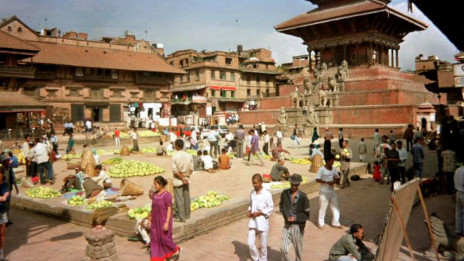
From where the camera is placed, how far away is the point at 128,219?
827 cm

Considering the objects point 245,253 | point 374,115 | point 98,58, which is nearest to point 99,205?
point 245,253

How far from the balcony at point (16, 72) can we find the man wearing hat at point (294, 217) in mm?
33624

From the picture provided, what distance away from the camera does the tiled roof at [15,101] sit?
96.2 ft

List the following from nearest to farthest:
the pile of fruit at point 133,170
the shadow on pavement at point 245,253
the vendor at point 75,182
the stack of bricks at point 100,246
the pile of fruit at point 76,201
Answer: the stack of bricks at point 100,246 → the shadow on pavement at point 245,253 → the pile of fruit at point 76,201 → the vendor at point 75,182 → the pile of fruit at point 133,170

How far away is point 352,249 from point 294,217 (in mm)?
1010

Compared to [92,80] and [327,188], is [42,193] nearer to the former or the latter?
[327,188]

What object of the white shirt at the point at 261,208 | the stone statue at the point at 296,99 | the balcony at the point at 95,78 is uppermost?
the balcony at the point at 95,78

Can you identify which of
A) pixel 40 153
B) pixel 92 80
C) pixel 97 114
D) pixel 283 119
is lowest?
pixel 40 153

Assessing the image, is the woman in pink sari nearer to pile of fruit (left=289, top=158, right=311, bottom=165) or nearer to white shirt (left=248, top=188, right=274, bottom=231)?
white shirt (left=248, top=188, right=274, bottom=231)

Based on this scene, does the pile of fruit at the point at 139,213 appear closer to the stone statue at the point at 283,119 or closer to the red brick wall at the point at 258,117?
the stone statue at the point at 283,119

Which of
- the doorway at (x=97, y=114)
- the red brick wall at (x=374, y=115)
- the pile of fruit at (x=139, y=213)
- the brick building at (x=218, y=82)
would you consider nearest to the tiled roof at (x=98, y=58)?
the doorway at (x=97, y=114)

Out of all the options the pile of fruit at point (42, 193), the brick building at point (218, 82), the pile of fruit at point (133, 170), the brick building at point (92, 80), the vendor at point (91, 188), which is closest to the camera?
the vendor at point (91, 188)

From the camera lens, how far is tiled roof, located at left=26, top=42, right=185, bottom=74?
4341 centimetres

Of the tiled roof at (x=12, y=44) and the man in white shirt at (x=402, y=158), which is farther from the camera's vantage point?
A: the tiled roof at (x=12, y=44)
